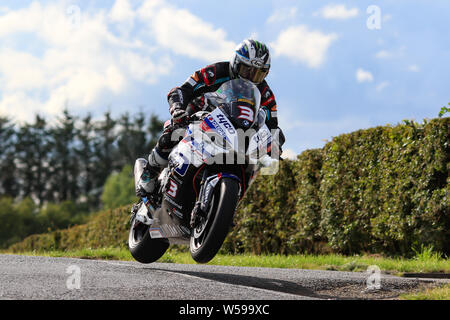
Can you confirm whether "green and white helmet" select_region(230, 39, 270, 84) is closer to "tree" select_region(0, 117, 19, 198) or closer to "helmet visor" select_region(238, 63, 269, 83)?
"helmet visor" select_region(238, 63, 269, 83)

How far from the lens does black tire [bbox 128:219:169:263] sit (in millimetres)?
6891

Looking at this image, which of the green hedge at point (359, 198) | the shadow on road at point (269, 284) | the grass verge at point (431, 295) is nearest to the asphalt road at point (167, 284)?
the shadow on road at point (269, 284)

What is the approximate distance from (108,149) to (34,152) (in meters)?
9.36

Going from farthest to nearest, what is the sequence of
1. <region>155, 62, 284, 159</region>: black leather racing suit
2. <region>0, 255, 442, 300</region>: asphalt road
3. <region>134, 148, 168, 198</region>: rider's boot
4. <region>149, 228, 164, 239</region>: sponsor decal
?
<region>134, 148, 168, 198</region>: rider's boot < <region>149, 228, 164, 239</region>: sponsor decal < <region>155, 62, 284, 159</region>: black leather racing suit < <region>0, 255, 442, 300</region>: asphalt road

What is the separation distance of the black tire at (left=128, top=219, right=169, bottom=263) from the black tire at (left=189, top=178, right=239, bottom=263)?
1922mm

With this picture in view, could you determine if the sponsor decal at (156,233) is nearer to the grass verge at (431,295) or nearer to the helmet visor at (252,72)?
the helmet visor at (252,72)

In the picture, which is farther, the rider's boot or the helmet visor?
the rider's boot

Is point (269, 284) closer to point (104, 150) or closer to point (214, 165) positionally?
point (214, 165)

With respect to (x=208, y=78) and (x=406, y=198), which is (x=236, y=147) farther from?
(x=406, y=198)

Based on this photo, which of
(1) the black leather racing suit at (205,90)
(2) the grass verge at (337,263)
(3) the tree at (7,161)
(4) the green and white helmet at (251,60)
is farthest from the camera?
(3) the tree at (7,161)

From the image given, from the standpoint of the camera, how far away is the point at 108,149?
65.8 metres

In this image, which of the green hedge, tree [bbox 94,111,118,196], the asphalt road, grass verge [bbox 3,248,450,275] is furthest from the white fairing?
tree [bbox 94,111,118,196]

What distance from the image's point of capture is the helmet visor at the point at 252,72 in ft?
18.0
